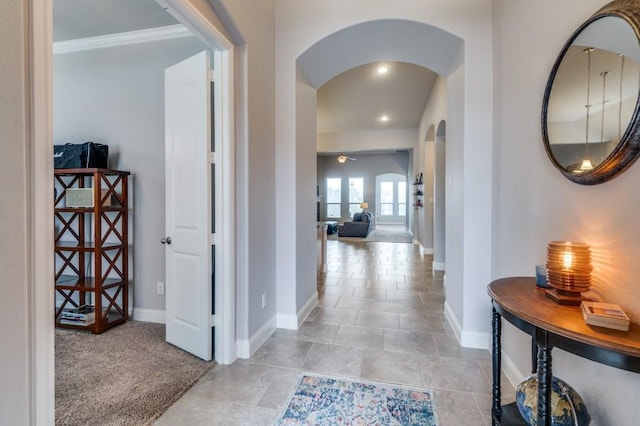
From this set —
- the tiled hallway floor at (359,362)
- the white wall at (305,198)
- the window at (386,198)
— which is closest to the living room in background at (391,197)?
the window at (386,198)

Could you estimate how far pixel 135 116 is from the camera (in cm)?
304

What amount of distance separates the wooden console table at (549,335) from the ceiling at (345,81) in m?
3.36

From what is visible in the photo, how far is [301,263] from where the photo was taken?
3.06 meters

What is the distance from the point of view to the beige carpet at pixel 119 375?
5.71 ft

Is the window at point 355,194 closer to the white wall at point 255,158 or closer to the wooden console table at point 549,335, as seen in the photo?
the white wall at point 255,158

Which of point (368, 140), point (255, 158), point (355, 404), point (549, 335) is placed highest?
point (368, 140)

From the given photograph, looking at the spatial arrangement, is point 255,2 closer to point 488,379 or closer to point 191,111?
point 191,111

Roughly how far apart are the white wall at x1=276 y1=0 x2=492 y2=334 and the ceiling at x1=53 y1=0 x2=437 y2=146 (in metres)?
1.21

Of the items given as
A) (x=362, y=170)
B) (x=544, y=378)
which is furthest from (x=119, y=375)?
(x=362, y=170)

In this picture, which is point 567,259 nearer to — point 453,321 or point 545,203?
point 545,203

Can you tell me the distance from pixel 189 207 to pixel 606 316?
244 cm

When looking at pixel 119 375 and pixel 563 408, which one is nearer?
pixel 563 408

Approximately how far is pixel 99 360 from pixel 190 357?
27.3 inches

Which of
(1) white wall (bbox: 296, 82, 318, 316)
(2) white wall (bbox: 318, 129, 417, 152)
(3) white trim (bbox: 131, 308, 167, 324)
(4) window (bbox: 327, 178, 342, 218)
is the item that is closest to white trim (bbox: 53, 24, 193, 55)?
(1) white wall (bbox: 296, 82, 318, 316)
